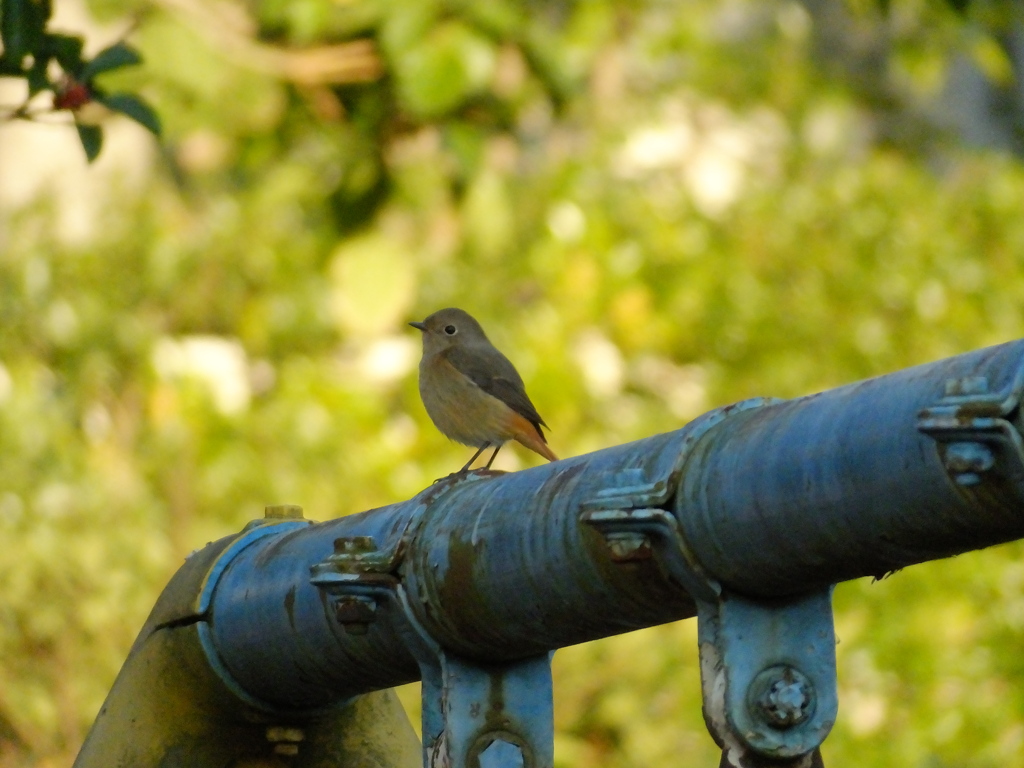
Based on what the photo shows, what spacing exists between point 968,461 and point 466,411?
13.0ft

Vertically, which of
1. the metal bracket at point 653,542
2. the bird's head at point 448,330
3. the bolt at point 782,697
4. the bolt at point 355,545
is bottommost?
the bolt at point 782,697

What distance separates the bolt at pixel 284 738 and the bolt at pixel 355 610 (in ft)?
1.75

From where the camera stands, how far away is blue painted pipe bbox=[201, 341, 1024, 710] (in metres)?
1.32

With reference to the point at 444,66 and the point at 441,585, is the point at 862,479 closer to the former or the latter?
the point at 441,585

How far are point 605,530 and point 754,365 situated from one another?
22.9ft

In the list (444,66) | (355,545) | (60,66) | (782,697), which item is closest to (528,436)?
(444,66)

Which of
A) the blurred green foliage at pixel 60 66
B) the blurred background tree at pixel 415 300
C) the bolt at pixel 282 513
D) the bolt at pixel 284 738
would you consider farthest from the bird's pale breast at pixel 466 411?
the bolt at pixel 284 738

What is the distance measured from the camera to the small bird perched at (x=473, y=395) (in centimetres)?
520

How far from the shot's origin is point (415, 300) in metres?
7.79

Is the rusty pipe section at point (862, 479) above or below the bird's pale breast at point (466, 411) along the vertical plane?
below

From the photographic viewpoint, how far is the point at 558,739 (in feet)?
19.5

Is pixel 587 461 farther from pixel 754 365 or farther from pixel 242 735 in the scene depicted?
pixel 754 365

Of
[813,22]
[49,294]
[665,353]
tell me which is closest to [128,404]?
[49,294]

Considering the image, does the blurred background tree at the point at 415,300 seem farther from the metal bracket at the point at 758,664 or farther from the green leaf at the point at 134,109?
the metal bracket at the point at 758,664
